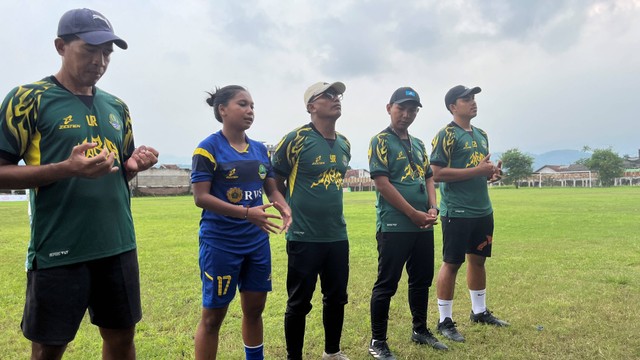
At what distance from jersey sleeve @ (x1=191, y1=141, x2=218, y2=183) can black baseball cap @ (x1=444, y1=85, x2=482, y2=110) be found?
348 centimetres

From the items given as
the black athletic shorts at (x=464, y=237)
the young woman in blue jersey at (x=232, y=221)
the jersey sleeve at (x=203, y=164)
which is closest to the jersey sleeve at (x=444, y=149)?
the black athletic shorts at (x=464, y=237)

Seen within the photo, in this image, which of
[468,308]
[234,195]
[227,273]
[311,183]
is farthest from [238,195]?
[468,308]

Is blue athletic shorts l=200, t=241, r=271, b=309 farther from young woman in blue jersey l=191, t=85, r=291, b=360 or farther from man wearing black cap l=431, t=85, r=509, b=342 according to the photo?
man wearing black cap l=431, t=85, r=509, b=342

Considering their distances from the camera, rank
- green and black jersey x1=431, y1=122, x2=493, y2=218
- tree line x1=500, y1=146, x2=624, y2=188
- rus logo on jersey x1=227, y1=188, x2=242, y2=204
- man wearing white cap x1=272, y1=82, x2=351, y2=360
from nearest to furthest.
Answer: rus logo on jersey x1=227, y1=188, x2=242, y2=204, man wearing white cap x1=272, y1=82, x2=351, y2=360, green and black jersey x1=431, y1=122, x2=493, y2=218, tree line x1=500, y1=146, x2=624, y2=188

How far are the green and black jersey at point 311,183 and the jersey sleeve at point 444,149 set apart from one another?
1709mm

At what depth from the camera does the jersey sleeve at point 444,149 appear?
18.0ft

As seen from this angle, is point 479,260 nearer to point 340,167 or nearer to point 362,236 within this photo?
point 340,167

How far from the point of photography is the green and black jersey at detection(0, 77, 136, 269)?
8.32 ft

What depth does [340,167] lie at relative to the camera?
4.40m

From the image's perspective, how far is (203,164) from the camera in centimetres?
357

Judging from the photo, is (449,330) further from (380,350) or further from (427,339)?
(380,350)

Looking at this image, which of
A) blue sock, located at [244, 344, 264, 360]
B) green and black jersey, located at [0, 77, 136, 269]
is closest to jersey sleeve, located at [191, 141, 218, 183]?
green and black jersey, located at [0, 77, 136, 269]

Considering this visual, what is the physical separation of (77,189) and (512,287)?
682cm

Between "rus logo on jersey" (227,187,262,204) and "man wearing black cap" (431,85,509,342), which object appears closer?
"rus logo on jersey" (227,187,262,204)
